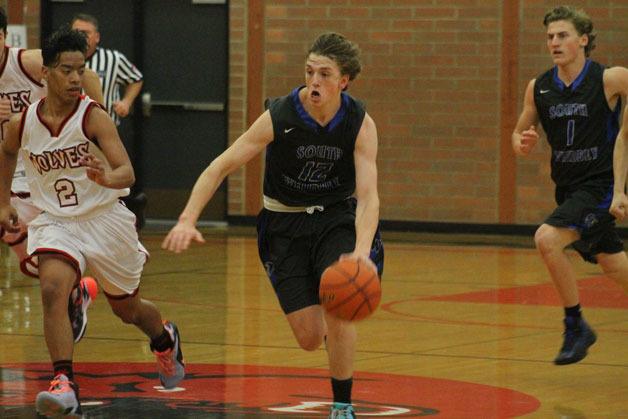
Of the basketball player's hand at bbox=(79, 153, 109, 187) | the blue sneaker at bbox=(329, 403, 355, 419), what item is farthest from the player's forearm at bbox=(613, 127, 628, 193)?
the basketball player's hand at bbox=(79, 153, 109, 187)

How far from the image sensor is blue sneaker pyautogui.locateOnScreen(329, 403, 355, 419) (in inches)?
226

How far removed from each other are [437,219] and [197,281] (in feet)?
16.0

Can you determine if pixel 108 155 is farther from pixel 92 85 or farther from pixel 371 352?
pixel 371 352

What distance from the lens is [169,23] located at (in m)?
16.4

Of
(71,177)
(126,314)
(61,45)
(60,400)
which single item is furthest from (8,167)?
(60,400)

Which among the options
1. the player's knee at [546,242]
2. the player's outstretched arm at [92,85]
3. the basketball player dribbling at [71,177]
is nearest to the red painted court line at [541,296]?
the player's knee at [546,242]

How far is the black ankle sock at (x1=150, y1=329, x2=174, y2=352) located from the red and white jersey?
0.71 m

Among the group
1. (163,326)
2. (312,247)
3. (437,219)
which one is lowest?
(437,219)

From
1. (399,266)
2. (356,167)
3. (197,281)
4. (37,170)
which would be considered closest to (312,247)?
(356,167)

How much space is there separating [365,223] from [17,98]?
2.76 meters

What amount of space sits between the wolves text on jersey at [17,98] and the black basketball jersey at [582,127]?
2760 millimetres

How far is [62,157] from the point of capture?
639 cm

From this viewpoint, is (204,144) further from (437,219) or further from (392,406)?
A: (392,406)

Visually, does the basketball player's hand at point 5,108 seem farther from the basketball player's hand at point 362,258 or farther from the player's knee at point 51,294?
the basketball player's hand at point 362,258
